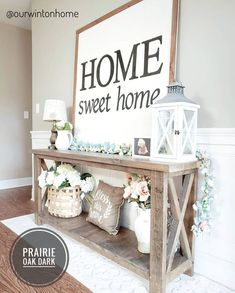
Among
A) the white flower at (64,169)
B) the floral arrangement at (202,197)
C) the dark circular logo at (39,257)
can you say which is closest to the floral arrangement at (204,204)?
the floral arrangement at (202,197)

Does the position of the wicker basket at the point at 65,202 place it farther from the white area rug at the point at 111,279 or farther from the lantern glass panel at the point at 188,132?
the lantern glass panel at the point at 188,132

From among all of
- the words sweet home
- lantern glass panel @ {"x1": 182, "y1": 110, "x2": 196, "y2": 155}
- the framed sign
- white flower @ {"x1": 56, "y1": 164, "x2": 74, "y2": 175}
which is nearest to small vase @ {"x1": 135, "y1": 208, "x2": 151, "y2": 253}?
lantern glass panel @ {"x1": 182, "y1": 110, "x2": 196, "y2": 155}

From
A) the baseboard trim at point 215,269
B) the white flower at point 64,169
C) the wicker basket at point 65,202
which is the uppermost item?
the white flower at point 64,169

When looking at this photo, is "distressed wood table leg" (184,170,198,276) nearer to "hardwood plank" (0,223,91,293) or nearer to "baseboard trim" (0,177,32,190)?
"hardwood plank" (0,223,91,293)

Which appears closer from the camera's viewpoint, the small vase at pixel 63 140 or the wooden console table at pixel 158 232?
the wooden console table at pixel 158 232

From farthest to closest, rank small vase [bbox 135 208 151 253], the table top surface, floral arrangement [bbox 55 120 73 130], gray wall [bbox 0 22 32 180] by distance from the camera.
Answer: gray wall [bbox 0 22 32 180] < floral arrangement [bbox 55 120 73 130] < small vase [bbox 135 208 151 253] < the table top surface

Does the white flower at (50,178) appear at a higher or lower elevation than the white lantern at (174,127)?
lower

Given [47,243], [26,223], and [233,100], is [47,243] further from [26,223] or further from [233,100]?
[233,100]

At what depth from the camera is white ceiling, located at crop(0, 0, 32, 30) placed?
117 inches

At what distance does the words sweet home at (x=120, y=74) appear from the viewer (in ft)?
5.19

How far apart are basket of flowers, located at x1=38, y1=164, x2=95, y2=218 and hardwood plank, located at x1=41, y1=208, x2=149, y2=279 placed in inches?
2.7

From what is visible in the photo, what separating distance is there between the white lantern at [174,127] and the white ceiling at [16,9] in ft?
8.76

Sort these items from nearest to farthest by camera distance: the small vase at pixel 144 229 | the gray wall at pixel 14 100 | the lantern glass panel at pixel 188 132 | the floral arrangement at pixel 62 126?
the lantern glass panel at pixel 188 132
the small vase at pixel 144 229
the floral arrangement at pixel 62 126
the gray wall at pixel 14 100

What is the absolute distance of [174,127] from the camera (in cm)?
121
